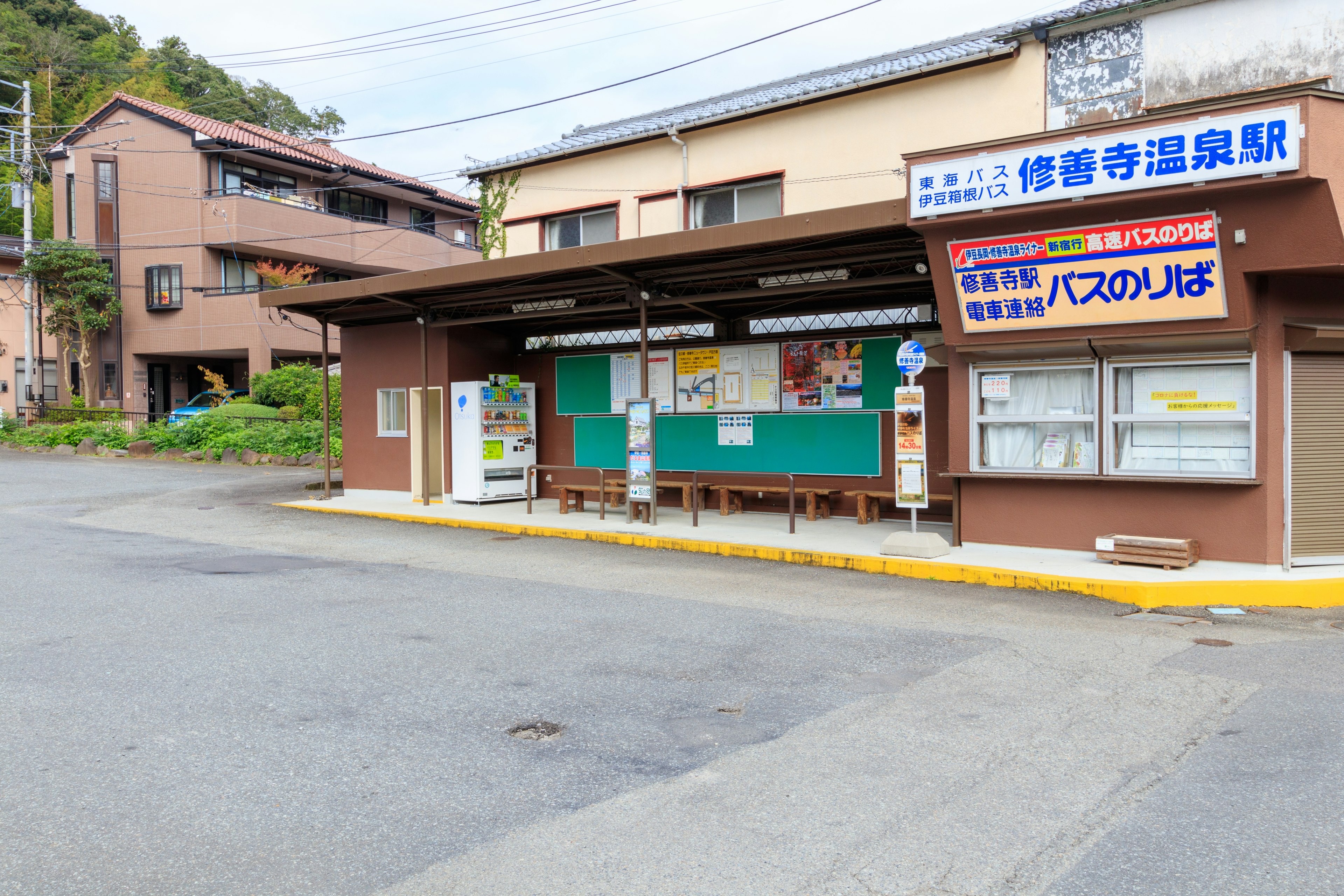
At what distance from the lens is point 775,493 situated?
15.0 metres

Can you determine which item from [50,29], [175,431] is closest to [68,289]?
[175,431]

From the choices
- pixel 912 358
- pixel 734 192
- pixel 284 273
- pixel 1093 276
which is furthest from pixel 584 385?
pixel 284 273

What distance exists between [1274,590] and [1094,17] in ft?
28.5

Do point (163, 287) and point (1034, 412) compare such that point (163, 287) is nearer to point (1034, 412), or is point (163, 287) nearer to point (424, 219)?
point (424, 219)

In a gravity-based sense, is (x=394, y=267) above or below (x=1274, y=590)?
above

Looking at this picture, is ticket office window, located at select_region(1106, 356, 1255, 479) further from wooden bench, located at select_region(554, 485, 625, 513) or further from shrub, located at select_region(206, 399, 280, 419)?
shrub, located at select_region(206, 399, 280, 419)

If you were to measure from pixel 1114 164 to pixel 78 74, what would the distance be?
5070 cm

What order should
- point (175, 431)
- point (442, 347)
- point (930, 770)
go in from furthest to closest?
1. point (175, 431)
2. point (442, 347)
3. point (930, 770)

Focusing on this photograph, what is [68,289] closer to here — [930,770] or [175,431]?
[175,431]

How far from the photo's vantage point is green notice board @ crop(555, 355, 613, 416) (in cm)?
1670

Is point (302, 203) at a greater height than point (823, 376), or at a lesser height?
greater

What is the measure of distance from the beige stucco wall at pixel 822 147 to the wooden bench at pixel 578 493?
17.0 ft

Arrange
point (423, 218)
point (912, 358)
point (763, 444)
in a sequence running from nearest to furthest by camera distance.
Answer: point (912, 358)
point (763, 444)
point (423, 218)

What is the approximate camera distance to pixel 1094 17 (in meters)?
13.3
